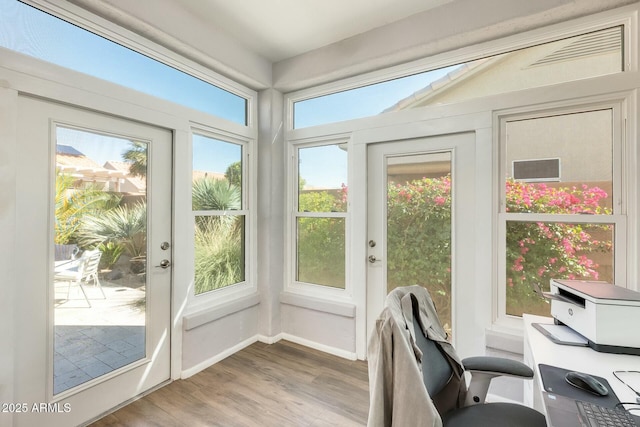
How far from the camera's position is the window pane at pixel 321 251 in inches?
112

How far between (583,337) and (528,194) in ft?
3.18

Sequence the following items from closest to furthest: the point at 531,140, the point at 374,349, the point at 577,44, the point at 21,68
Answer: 1. the point at 374,349
2. the point at 21,68
3. the point at 577,44
4. the point at 531,140

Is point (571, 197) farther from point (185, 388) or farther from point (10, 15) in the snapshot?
point (10, 15)

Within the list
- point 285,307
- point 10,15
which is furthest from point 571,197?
point 10,15

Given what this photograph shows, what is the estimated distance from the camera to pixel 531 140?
2.02 m

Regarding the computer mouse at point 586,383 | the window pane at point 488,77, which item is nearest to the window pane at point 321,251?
the window pane at point 488,77

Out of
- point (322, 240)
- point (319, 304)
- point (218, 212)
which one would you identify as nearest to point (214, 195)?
point (218, 212)

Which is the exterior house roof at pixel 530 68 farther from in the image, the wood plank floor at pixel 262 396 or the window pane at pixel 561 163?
the wood plank floor at pixel 262 396

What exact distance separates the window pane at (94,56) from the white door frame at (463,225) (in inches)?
56.9

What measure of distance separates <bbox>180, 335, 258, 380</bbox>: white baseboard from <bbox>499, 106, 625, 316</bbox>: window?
7.49ft

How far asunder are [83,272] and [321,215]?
1.89 metres

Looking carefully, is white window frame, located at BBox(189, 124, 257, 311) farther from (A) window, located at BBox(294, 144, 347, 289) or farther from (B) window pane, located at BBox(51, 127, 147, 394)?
(B) window pane, located at BBox(51, 127, 147, 394)

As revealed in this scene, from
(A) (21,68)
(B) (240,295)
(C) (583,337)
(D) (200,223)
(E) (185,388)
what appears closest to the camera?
(C) (583,337)

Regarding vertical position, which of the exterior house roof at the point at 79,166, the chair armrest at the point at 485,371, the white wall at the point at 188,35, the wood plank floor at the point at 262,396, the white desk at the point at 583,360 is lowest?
the wood plank floor at the point at 262,396
